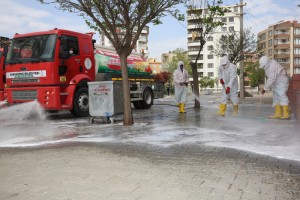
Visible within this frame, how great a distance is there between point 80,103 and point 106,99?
2.04 m

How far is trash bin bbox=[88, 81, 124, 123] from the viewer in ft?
34.3

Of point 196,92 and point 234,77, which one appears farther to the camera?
point 196,92

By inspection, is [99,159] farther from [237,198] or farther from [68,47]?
[68,47]

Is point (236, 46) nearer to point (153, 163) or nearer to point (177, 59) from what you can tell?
point (153, 163)

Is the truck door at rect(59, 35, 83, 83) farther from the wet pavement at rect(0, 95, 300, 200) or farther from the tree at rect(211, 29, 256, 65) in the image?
the tree at rect(211, 29, 256, 65)

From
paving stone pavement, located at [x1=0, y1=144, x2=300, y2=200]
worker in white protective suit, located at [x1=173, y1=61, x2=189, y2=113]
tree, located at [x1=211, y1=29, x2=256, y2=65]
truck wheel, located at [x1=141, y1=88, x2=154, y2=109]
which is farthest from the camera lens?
tree, located at [x1=211, y1=29, x2=256, y2=65]

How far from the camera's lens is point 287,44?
96.4 meters

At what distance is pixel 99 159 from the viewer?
218 inches

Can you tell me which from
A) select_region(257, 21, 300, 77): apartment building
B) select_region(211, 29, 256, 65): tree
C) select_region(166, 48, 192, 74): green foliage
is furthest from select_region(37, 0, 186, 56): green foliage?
select_region(257, 21, 300, 77): apartment building

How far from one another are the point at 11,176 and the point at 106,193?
4.95ft

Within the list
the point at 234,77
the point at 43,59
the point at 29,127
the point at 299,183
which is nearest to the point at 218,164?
the point at 299,183

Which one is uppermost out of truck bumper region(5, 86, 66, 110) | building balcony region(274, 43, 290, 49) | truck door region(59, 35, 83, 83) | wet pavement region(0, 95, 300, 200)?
building balcony region(274, 43, 290, 49)

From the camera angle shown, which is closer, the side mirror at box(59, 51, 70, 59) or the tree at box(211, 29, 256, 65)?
the side mirror at box(59, 51, 70, 59)

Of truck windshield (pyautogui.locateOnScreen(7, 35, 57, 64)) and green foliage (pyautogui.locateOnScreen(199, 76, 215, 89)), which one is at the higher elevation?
truck windshield (pyautogui.locateOnScreen(7, 35, 57, 64))
